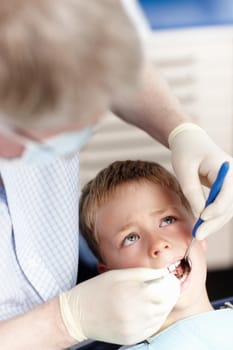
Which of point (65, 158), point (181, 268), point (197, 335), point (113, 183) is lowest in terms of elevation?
point (197, 335)

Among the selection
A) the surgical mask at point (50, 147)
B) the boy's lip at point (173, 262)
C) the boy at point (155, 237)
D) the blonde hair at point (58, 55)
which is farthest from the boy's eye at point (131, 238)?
the blonde hair at point (58, 55)

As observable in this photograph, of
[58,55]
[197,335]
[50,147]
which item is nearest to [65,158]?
[50,147]

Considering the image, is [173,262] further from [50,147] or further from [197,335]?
[50,147]

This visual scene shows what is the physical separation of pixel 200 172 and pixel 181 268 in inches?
8.0

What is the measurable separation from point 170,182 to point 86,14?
0.77m

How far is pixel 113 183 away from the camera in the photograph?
1480 mm

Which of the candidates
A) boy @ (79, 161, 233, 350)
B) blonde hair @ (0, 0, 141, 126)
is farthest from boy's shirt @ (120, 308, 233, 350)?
blonde hair @ (0, 0, 141, 126)

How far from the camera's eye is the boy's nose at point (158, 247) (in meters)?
1.34

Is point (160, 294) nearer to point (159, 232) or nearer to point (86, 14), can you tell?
point (159, 232)

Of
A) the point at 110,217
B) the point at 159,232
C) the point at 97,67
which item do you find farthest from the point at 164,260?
the point at 97,67

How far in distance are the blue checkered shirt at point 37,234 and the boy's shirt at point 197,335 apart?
0.22 metres

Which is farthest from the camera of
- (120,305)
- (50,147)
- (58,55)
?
(120,305)

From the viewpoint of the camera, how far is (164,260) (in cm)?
133

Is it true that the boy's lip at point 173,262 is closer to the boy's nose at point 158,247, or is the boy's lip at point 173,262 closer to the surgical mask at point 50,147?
the boy's nose at point 158,247
